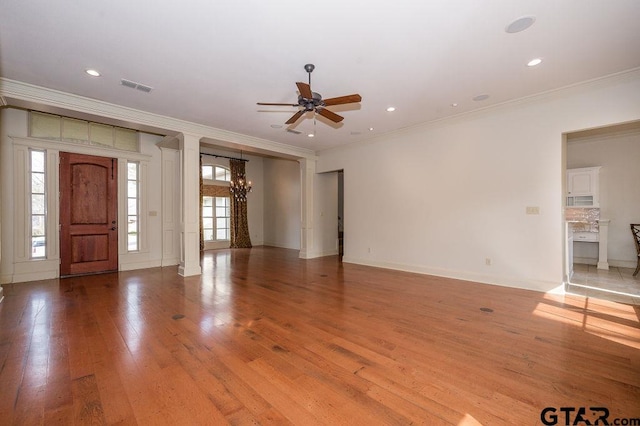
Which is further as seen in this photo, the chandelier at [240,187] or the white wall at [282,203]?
the white wall at [282,203]

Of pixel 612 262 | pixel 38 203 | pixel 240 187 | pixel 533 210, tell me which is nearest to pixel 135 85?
pixel 38 203

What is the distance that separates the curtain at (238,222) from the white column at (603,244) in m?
9.93

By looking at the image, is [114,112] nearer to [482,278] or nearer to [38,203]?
[38,203]

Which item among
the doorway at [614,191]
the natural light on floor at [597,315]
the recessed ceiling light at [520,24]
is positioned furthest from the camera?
the doorway at [614,191]

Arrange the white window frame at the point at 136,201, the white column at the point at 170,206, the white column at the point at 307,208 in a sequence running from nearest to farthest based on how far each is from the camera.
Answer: the white window frame at the point at 136,201 < the white column at the point at 170,206 < the white column at the point at 307,208

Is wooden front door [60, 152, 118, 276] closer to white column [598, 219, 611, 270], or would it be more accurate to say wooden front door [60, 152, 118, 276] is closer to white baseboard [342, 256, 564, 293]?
A: white baseboard [342, 256, 564, 293]

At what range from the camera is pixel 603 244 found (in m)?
6.09

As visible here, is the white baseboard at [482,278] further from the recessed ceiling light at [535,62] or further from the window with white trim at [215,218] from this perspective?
the window with white trim at [215,218]

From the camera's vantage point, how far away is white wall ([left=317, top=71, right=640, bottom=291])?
434 cm

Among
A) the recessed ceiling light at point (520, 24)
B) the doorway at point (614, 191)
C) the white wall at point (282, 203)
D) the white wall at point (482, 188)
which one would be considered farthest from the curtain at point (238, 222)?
the doorway at point (614, 191)

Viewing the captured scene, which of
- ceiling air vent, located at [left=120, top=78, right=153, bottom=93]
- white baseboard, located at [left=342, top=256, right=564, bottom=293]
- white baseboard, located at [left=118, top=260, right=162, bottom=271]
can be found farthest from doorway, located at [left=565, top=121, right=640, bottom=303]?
white baseboard, located at [left=118, top=260, right=162, bottom=271]

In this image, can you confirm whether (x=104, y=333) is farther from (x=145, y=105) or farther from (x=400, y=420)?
(x=145, y=105)

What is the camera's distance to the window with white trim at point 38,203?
5.39m

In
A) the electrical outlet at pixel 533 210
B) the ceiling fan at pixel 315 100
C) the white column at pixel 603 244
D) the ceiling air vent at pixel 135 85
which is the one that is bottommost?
the white column at pixel 603 244
